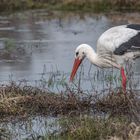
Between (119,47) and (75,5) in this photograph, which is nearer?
(119,47)

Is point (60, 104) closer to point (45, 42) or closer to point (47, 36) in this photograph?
point (45, 42)

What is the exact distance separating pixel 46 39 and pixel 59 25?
3.86 meters

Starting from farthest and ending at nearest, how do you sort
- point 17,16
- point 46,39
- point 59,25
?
point 17,16 → point 59,25 → point 46,39

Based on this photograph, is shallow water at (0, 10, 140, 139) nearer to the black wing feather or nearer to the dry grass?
the dry grass

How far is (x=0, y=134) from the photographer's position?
9.48 metres

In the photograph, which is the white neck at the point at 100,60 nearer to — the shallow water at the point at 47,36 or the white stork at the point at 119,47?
the white stork at the point at 119,47

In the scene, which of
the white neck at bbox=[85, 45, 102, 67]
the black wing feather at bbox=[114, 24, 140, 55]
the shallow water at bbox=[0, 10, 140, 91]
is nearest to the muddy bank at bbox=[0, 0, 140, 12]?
the shallow water at bbox=[0, 10, 140, 91]

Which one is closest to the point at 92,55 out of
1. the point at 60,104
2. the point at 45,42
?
the point at 60,104

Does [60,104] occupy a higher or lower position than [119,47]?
lower

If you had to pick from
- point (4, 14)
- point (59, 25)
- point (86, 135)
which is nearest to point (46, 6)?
point (4, 14)

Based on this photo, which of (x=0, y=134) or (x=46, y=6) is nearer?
(x=0, y=134)

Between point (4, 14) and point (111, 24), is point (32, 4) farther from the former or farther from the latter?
point (111, 24)

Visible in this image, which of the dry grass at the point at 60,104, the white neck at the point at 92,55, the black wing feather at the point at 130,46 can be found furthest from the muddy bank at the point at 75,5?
the dry grass at the point at 60,104

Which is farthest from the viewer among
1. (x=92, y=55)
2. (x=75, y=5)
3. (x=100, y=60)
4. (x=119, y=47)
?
(x=75, y=5)
